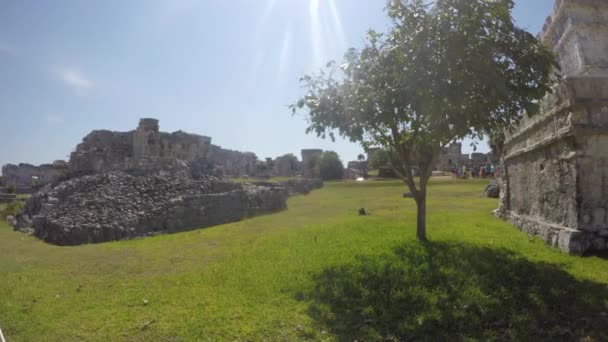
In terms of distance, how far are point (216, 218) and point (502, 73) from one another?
10374 millimetres

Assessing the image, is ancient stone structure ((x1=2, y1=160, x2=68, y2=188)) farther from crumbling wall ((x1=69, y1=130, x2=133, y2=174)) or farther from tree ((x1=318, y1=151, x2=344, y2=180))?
tree ((x1=318, y1=151, x2=344, y2=180))

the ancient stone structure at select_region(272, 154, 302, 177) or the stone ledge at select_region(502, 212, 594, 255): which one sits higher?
the ancient stone structure at select_region(272, 154, 302, 177)

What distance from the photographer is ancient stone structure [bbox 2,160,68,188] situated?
134 ft

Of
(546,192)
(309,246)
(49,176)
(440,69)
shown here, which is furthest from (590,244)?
(49,176)

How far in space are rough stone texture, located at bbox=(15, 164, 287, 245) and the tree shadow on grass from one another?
754 cm

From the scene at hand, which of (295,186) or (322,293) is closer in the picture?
(322,293)

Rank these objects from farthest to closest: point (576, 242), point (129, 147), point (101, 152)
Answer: point (129, 147)
point (101, 152)
point (576, 242)

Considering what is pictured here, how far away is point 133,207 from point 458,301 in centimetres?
1106

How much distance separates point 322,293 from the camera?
16.4ft

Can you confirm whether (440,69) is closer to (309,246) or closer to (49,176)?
Answer: (309,246)

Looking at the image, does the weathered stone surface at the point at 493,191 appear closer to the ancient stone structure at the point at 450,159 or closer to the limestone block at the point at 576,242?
the limestone block at the point at 576,242

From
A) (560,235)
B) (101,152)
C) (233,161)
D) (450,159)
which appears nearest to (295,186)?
(101,152)

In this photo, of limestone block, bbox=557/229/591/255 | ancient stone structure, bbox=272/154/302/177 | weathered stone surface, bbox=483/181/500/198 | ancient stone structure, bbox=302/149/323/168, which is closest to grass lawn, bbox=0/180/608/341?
limestone block, bbox=557/229/591/255

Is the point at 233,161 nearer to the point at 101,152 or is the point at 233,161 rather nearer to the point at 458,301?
the point at 101,152
